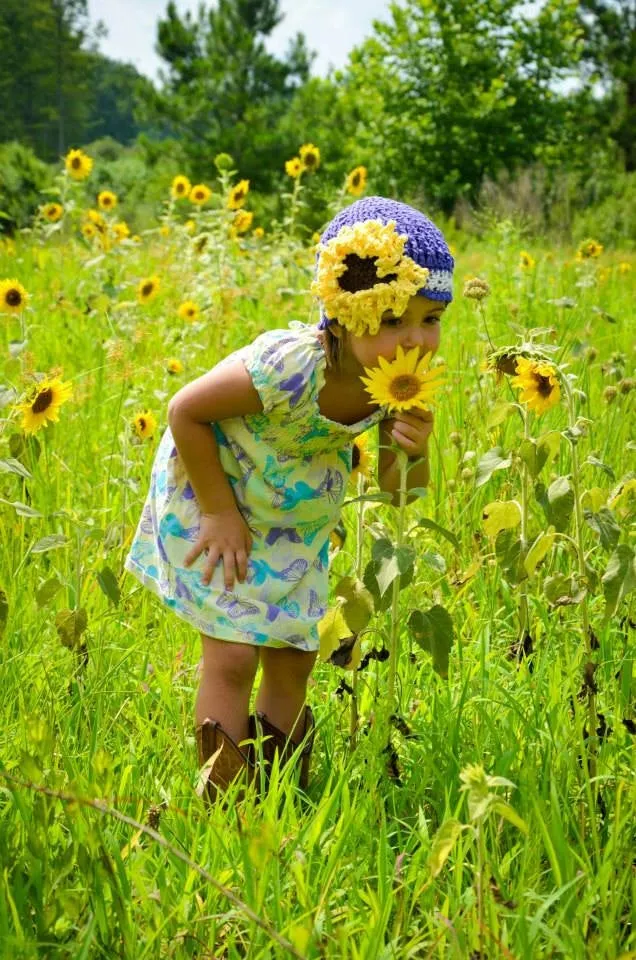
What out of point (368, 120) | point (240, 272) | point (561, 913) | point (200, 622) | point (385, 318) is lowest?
point (561, 913)

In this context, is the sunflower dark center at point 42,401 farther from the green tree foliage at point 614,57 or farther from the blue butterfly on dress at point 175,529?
the green tree foliage at point 614,57

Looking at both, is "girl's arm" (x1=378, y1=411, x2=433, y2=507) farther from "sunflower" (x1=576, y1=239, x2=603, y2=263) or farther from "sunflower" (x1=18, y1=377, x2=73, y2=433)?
"sunflower" (x1=576, y1=239, x2=603, y2=263)

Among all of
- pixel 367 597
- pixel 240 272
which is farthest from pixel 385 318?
pixel 240 272

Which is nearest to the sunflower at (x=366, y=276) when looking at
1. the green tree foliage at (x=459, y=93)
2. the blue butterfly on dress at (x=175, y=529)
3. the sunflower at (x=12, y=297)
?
the blue butterfly on dress at (x=175, y=529)

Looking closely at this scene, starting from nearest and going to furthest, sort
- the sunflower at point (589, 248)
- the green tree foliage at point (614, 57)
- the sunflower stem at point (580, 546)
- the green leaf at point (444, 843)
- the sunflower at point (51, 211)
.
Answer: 1. the green leaf at point (444, 843)
2. the sunflower stem at point (580, 546)
3. the sunflower at point (589, 248)
4. the sunflower at point (51, 211)
5. the green tree foliage at point (614, 57)

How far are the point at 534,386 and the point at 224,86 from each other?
95.3 ft

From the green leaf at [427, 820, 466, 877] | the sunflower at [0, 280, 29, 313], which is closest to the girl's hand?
the green leaf at [427, 820, 466, 877]

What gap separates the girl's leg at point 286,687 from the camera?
1.75 metres

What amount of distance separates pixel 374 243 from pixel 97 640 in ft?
3.16

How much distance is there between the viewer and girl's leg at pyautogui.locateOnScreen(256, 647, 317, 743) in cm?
175

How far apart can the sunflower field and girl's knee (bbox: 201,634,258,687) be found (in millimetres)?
132

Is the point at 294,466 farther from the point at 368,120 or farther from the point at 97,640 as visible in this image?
the point at 368,120

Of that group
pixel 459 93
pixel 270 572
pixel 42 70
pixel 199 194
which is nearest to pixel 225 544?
pixel 270 572

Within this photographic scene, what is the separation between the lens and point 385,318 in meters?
1.56
